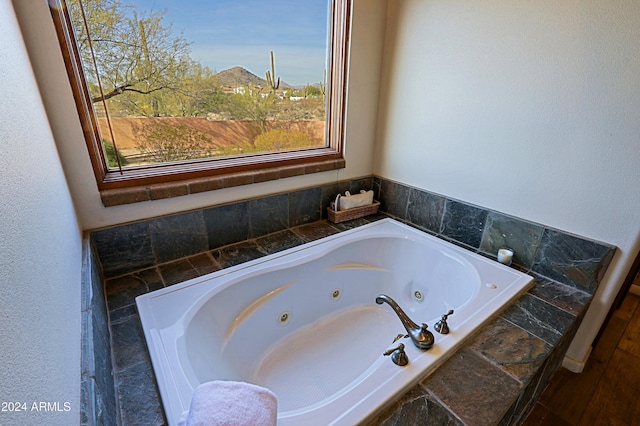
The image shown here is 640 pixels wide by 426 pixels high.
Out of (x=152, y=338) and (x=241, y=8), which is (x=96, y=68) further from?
(x=152, y=338)

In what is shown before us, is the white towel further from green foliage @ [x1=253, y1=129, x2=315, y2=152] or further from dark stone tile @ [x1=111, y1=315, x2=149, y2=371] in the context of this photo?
green foliage @ [x1=253, y1=129, x2=315, y2=152]

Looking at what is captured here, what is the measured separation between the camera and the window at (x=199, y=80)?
4.03 feet

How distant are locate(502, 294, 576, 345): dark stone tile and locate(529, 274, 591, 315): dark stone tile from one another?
4 centimetres

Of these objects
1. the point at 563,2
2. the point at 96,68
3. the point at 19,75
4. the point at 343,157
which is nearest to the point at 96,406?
the point at 19,75

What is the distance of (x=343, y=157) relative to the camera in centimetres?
207

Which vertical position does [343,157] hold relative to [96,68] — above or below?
below

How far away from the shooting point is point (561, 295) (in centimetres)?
140

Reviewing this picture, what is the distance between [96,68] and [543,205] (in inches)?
82.2

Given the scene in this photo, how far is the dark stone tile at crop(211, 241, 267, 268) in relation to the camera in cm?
160

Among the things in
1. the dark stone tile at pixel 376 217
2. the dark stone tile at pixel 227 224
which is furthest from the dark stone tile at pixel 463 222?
the dark stone tile at pixel 227 224

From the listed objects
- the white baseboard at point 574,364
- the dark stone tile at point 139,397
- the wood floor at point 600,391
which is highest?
the dark stone tile at point 139,397

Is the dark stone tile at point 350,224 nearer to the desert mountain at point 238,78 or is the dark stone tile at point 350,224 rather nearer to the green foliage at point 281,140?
the green foliage at point 281,140

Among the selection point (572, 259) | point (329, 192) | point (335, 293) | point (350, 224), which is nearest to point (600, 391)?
point (572, 259)

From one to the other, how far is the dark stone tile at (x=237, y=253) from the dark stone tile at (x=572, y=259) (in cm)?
145
